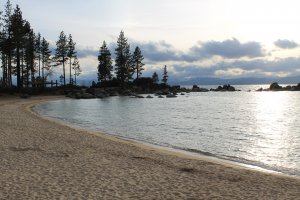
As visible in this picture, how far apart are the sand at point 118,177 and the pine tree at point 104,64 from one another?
9894cm

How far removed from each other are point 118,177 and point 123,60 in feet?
353

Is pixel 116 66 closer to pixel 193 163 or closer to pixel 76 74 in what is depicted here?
pixel 76 74

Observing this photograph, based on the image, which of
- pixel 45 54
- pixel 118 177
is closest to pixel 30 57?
pixel 45 54

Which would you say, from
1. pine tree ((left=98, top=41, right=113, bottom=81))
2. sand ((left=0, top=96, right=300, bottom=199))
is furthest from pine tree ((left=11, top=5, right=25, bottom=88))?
sand ((left=0, top=96, right=300, bottom=199))

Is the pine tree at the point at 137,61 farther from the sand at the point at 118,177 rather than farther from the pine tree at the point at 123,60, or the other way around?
the sand at the point at 118,177

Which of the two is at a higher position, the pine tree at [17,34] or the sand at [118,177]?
the pine tree at [17,34]

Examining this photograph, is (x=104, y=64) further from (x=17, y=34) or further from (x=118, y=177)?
(x=118, y=177)

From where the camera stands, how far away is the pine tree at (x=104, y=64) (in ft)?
387

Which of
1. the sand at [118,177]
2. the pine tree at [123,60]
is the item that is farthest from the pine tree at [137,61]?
the sand at [118,177]

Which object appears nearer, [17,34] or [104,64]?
[17,34]

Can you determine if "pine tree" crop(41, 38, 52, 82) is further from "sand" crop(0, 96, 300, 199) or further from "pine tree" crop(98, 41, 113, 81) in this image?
"sand" crop(0, 96, 300, 199)

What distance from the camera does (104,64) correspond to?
4648 inches

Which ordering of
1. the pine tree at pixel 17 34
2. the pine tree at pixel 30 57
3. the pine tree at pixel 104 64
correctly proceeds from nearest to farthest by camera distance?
1. the pine tree at pixel 17 34
2. the pine tree at pixel 30 57
3. the pine tree at pixel 104 64

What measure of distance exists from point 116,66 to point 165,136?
9259cm
